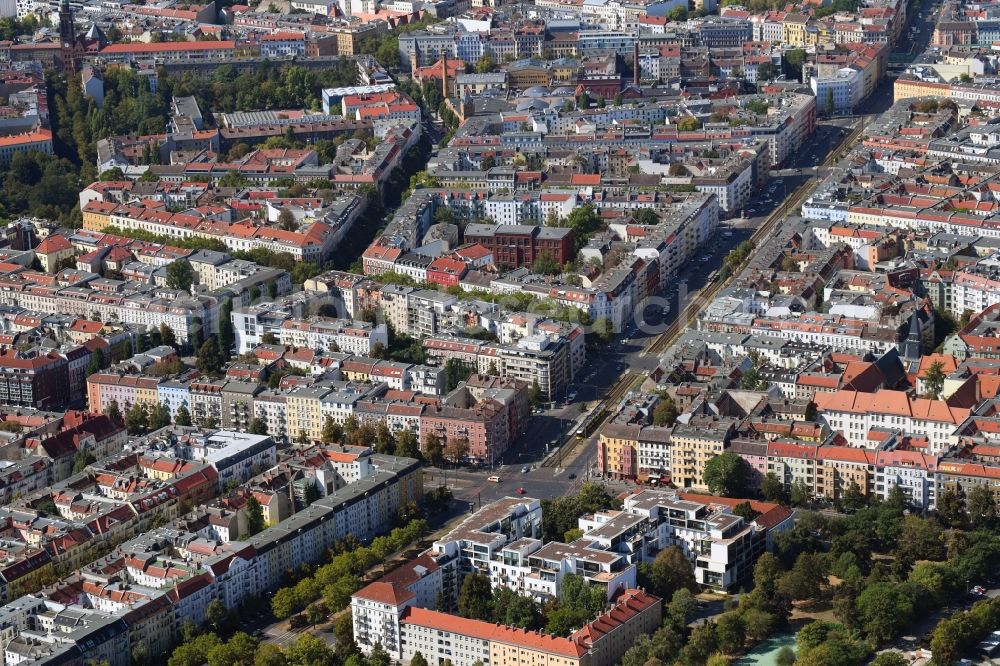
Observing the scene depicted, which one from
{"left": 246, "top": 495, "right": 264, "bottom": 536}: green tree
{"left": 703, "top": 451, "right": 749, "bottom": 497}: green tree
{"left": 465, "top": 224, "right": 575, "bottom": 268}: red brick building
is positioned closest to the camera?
{"left": 246, "top": 495, "right": 264, "bottom": 536}: green tree

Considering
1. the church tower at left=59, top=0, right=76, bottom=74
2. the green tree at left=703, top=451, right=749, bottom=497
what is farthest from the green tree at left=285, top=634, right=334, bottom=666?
the church tower at left=59, top=0, right=76, bottom=74

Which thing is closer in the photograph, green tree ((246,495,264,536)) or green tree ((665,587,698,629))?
green tree ((665,587,698,629))

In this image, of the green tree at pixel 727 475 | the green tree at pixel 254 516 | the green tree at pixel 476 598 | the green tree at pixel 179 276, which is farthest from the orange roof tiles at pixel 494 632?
the green tree at pixel 179 276

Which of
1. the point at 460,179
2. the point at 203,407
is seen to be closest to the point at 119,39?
the point at 460,179

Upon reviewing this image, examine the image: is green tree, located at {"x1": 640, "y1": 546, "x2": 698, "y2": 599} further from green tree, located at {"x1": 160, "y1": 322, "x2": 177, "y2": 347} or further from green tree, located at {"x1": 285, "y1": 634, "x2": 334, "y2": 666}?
green tree, located at {"x1": 160, "y1": 322, "x2": 177, "y2": 347}

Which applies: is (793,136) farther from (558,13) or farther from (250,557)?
(250,557)

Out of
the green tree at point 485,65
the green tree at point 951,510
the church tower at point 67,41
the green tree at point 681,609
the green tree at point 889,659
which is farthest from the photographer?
the green tree at point 485,65

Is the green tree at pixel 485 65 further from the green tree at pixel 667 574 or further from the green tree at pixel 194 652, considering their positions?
the green tree at pixel 194 652
